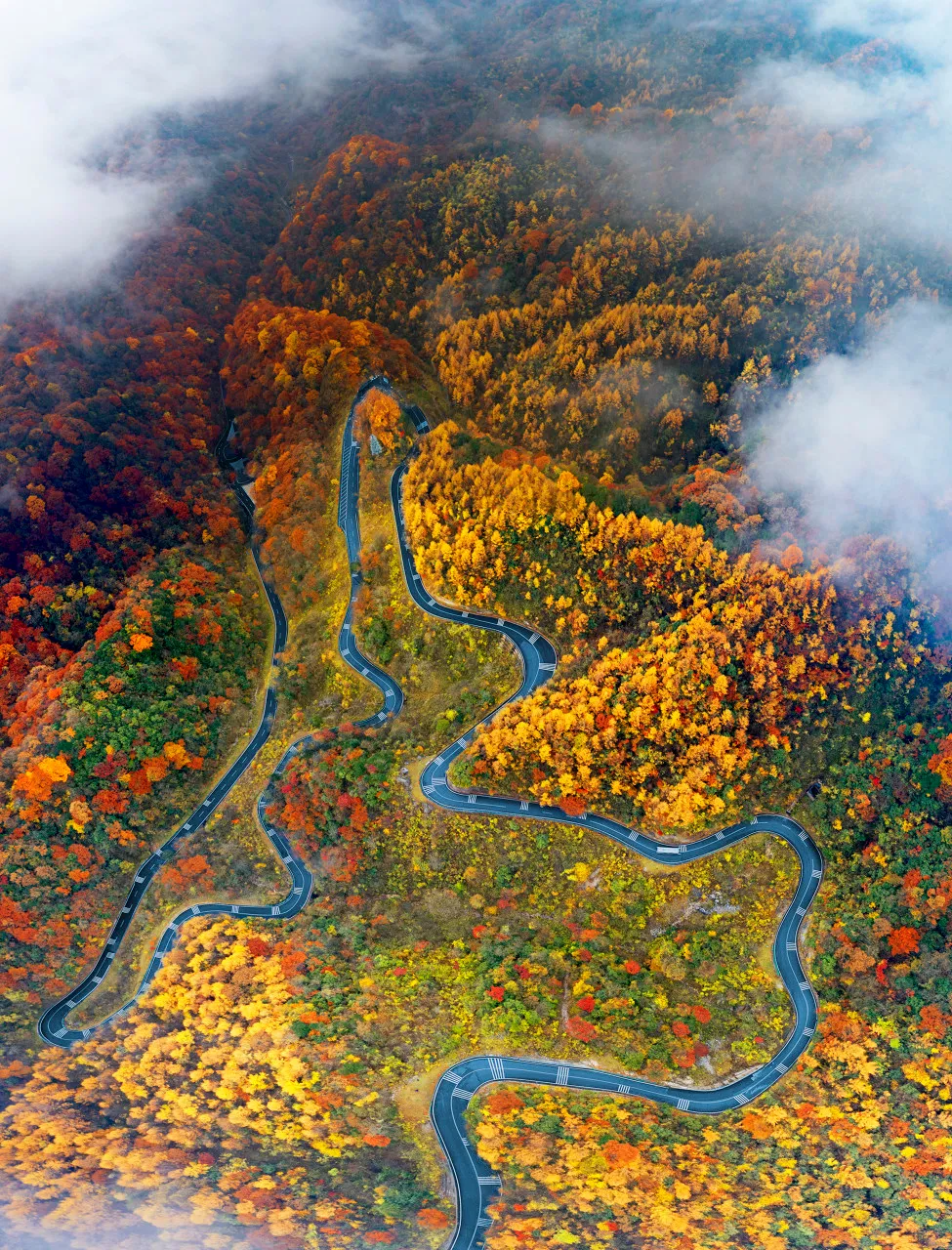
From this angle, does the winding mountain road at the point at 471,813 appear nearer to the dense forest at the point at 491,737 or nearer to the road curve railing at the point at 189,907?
the road curve railing at the point at 189,907

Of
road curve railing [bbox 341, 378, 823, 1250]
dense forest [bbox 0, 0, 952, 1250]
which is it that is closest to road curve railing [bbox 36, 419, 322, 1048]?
dense forest [bbox 0, 0, 952, 1250]

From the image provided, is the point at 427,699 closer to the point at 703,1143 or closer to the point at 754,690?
the point at 754,690

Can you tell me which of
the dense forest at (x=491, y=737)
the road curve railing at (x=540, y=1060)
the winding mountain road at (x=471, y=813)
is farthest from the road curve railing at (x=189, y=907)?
the road curve railing at (x=540, y=1060)

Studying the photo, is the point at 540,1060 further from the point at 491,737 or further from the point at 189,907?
the point at 189,907

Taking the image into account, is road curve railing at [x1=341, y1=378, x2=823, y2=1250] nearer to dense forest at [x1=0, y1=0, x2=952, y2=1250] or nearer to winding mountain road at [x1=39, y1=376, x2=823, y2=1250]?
winding mountain road at [x1=39, y1=376, x2=823, y2=1250]

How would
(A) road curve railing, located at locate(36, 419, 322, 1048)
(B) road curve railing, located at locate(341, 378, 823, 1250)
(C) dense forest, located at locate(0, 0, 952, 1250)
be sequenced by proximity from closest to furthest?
(B) road curve railing, located at locate(341, 378, 823, 1250)
(C) dense forest, located at locate(0, 0, 952, 1250)
(A) road curve railing, located at locate(36, 419, 322, 1048)

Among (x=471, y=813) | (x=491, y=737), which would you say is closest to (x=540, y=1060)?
(x=471, y=813)

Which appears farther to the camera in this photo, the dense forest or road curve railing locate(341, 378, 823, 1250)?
the dense forest

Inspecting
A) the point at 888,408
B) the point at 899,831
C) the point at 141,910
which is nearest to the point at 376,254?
the point at 888,408
